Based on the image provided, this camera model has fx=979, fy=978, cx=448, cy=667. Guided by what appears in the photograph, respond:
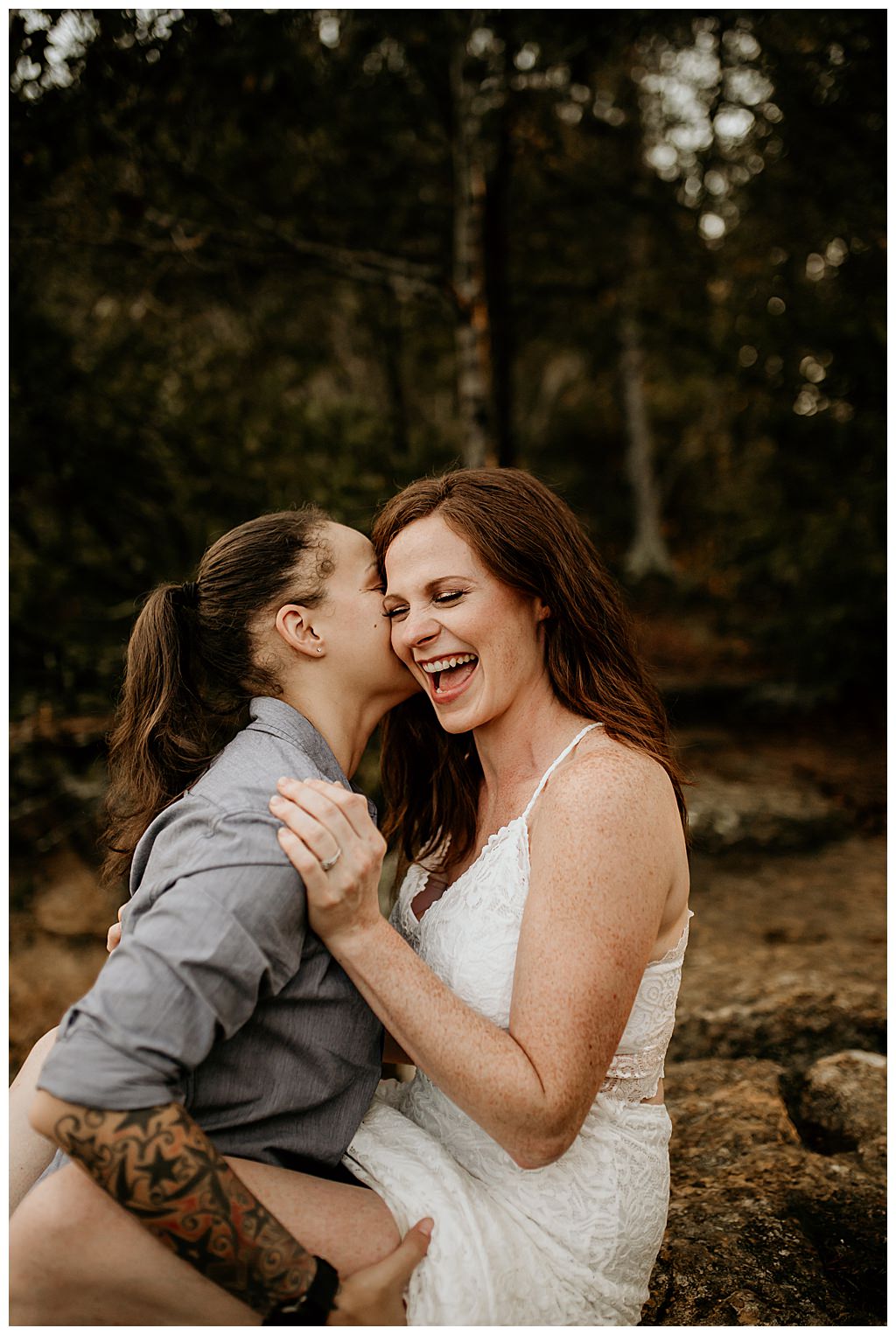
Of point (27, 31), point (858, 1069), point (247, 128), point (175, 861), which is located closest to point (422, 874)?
point (175, 861)

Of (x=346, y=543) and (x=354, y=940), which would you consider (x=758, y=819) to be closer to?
(x=346, y=543)

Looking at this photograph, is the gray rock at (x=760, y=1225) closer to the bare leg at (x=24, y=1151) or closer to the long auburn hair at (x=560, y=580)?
the long auburn hair at (x=560, y=580)

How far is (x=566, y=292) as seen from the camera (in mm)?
9477

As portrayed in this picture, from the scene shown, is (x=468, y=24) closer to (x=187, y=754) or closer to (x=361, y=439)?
(x=361, y=439)

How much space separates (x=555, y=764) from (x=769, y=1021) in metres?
2.43

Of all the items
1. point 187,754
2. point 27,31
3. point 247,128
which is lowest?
point 187,754

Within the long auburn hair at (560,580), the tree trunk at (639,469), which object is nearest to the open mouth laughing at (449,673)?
the long auburn hair at (560,580)

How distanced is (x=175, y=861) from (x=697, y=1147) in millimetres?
2355

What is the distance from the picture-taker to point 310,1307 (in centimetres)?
189

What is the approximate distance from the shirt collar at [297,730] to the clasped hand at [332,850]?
0.28 m

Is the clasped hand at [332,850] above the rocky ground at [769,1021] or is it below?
above

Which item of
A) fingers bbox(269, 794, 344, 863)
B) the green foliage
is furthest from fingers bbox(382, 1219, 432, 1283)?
the green foliage

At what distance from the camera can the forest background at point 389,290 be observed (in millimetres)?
5547

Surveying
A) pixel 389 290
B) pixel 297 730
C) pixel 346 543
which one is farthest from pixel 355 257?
pixel 297 730
